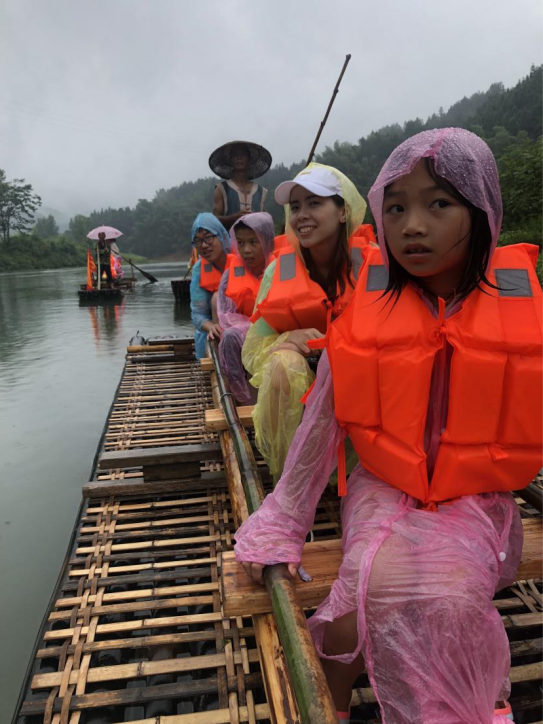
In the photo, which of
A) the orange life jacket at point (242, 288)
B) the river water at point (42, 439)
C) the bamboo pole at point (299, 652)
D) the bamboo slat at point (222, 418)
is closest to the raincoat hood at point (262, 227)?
the orange life jacket at point (242, 288)

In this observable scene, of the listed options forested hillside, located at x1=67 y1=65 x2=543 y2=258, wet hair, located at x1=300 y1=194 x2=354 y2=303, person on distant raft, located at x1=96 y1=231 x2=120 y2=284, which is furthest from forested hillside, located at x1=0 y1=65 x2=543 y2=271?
person on distant raft, located at x1=96 y1=231 x2=120 y2=284

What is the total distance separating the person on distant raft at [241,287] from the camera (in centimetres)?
298

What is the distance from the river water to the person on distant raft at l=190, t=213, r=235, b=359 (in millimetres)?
1658

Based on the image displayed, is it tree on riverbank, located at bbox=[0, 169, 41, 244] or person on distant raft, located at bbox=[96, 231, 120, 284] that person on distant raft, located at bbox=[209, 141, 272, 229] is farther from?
tree on riverbank, located at bbox=[0, 169, 41, 244]

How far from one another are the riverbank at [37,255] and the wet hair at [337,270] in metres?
38.2

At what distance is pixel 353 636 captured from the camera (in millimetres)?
935

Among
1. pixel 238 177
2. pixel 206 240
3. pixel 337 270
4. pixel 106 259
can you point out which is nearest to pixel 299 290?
pixel 337 270

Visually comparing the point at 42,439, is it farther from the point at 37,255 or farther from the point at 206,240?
the point at 37,255

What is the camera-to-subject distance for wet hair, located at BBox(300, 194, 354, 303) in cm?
192

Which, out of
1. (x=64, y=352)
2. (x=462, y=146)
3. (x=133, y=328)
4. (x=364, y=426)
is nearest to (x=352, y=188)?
(x=462, y=146)

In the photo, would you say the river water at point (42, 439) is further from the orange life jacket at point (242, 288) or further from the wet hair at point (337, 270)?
the wet hair at point (337, 270)

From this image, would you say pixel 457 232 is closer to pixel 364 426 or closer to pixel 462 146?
pixel 462 146

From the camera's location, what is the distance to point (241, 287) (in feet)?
10.3

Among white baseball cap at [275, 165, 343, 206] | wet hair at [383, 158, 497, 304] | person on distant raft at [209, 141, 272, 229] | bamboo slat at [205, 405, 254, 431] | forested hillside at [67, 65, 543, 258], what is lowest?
bamboo slat at [205, 405, 254, 431]
